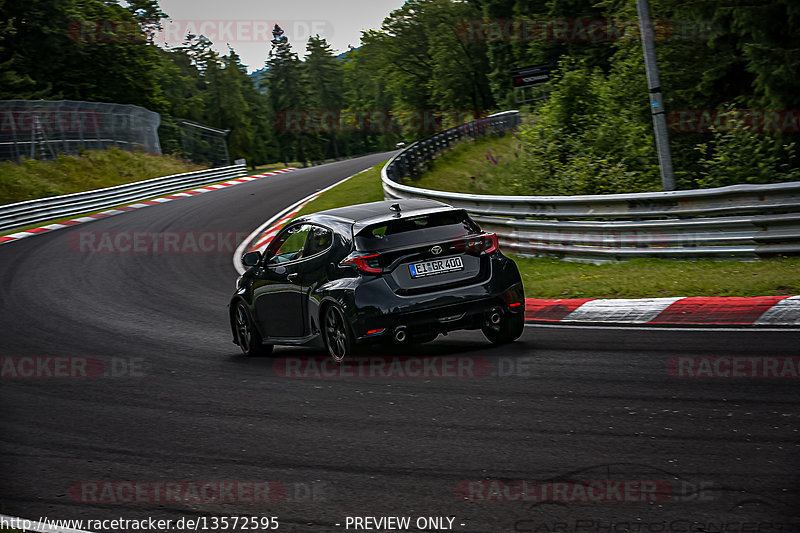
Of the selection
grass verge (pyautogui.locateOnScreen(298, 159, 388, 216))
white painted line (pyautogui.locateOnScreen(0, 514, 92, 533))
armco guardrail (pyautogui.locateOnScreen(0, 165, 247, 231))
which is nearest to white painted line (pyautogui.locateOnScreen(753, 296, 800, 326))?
white painted line (pyautogui.locateOnScreen(0, 514, 92, 533))

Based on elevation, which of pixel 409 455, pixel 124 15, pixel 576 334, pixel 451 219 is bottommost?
pixel 576 334

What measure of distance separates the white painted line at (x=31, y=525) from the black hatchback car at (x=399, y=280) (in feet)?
11.7

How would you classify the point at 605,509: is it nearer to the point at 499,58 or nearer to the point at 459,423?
the point at 459,423

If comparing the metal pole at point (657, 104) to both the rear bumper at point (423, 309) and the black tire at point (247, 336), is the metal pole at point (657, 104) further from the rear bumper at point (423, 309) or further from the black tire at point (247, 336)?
the black tire at point (247, 336)

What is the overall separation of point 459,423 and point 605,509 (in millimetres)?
1854

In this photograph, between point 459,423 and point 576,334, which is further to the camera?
point 576,334

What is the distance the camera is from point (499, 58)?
6588 cm

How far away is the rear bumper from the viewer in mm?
7773

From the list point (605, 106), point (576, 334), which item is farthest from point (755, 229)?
point (605, 106)

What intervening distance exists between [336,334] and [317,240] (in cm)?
101

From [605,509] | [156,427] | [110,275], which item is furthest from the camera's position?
[110,275]

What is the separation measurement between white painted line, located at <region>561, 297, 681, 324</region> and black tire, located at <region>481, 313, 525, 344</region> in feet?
4.46

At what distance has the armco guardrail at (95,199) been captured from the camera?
28047mm

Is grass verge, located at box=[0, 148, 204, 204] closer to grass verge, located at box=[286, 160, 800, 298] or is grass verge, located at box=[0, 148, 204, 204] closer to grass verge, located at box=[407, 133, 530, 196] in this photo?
grass verge, located at box=[407, 133, 530, 196]
